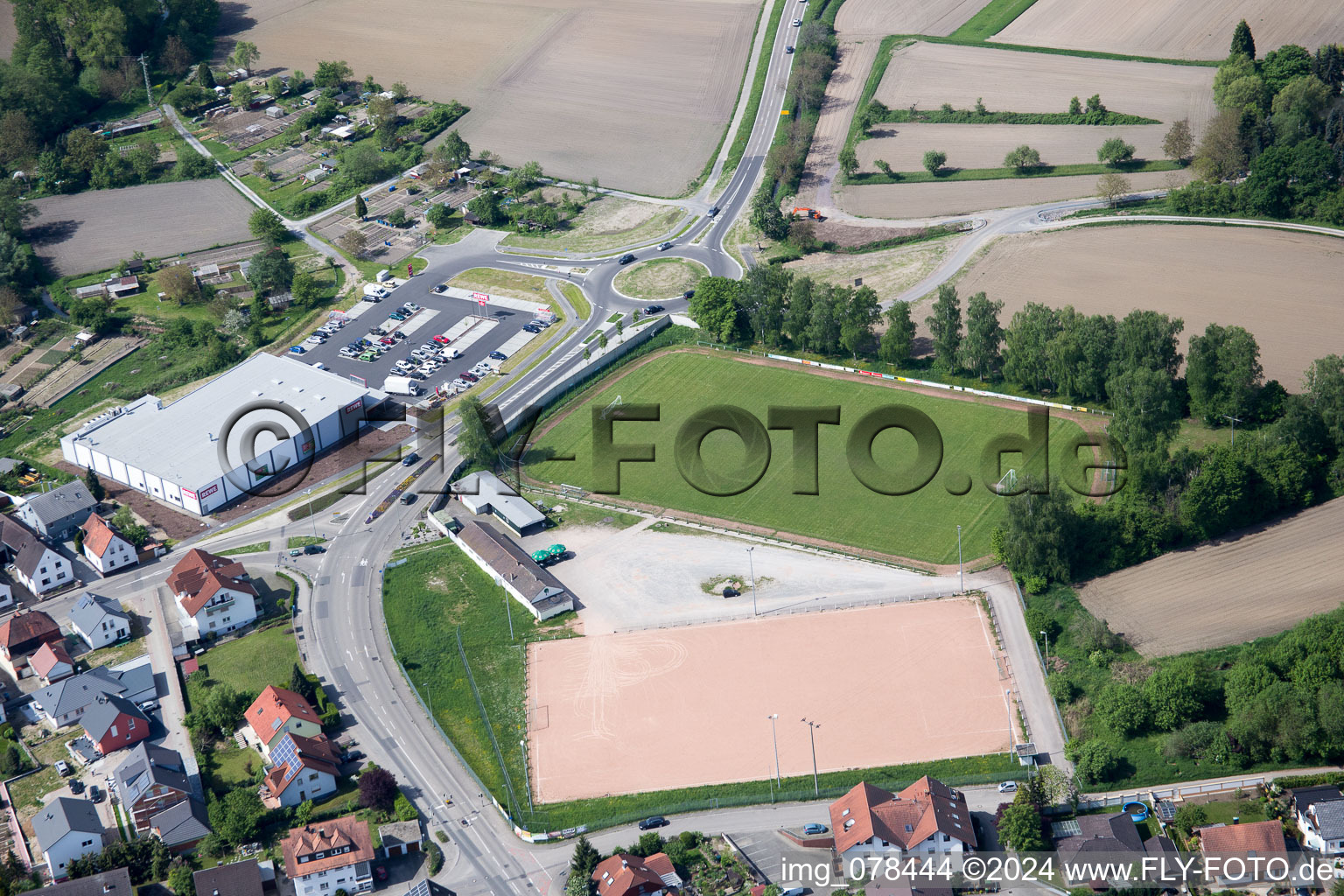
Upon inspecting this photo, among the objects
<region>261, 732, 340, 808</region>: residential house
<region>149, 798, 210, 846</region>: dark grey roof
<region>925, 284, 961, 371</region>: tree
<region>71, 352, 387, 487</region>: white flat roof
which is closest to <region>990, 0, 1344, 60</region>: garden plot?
<region>925, 284, 961, 371</region>: tree

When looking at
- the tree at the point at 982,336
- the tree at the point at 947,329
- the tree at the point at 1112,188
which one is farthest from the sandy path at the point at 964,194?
the tree at the point at 982,336

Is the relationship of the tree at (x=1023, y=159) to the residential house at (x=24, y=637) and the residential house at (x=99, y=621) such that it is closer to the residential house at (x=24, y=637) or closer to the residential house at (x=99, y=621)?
the residential house at (x=99, y=621)

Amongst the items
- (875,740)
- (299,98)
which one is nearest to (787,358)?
(875,740)

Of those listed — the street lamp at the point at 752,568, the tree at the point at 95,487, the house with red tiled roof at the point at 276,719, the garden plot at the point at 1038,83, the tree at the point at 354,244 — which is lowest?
the house with red tiled roof at the point at 276,719

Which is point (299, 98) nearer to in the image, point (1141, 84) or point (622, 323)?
point (622, 323)

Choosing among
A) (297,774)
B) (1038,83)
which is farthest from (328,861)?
(1038,83)

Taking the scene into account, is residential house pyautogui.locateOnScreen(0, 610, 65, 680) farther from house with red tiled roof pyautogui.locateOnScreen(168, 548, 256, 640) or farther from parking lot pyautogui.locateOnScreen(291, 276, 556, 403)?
parking lot pyautogui.locateOnScreen(291, 276, 556, 403)
